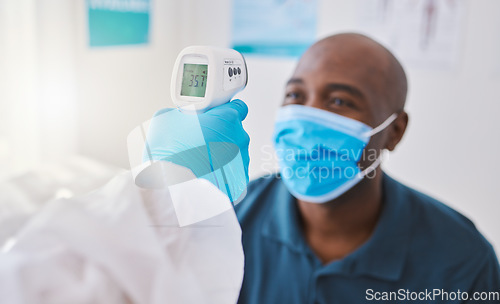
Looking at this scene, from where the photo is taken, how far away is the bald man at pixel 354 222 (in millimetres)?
870

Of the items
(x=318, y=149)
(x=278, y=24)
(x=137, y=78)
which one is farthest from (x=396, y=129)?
(x=278, y=24)

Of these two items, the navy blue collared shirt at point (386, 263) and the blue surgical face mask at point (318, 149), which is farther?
the navy blue collared shirt at point (386, 263)

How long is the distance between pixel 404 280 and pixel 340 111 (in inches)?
14.7

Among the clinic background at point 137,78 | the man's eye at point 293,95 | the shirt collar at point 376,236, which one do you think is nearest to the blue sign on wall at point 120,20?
the clinic background at point 137,78

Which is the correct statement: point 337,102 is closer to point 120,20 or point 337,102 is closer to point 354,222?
point 354,222

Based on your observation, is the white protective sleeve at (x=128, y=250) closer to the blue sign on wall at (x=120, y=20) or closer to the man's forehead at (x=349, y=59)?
the man's forehead at (x=349, y=59)

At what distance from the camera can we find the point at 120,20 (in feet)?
3.95

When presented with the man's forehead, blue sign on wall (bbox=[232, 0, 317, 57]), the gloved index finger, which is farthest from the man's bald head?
blue sign on wall (bbox=[232, 0, 317, 57])

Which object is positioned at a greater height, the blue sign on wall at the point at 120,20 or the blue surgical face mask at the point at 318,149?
the blue sign on wall at the point at 120,20

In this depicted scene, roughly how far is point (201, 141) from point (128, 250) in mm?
97

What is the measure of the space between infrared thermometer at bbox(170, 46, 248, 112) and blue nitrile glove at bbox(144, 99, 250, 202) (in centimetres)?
1

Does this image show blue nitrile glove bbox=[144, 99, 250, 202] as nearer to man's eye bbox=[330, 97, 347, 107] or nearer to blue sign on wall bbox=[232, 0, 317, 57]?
man's eye bbox=[330, 97, 347, 107]

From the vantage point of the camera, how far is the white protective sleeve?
0.99ft

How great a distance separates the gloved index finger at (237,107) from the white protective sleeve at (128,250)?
2.2 inches
